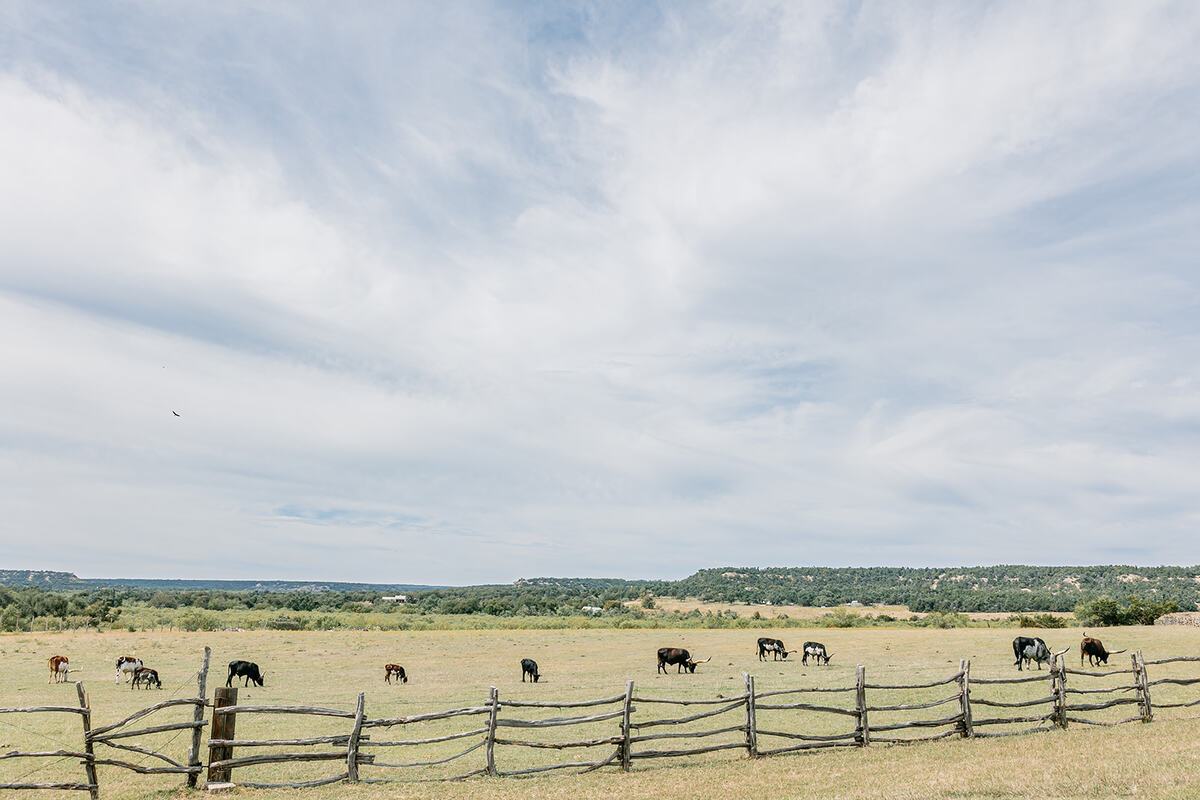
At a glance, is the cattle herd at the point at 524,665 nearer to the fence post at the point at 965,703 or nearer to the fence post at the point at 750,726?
the fence post at the point at 965,703

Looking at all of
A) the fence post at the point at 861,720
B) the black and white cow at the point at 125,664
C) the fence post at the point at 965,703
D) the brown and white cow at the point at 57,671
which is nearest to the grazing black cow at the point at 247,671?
the black and white cow at the point at 125,664

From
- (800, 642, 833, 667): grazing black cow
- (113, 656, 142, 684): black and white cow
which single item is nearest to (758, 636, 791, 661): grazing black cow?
(800, 642, 833, 667): grazing black cow

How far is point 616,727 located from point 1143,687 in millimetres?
13357

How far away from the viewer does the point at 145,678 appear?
29969mm

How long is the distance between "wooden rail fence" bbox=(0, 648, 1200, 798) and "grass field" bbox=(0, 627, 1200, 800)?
32cm

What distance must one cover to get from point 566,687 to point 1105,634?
1441 inches

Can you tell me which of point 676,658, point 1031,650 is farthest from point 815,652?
point 1031,650

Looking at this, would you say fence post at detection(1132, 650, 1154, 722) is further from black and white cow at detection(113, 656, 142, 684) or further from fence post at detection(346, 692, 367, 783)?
black and white cow at detection(113, 656, 142, 684)

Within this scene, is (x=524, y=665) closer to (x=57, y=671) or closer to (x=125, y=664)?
(x=125, y=664)

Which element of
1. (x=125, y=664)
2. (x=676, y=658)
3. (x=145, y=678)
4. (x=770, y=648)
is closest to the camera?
(x=145, y=678)

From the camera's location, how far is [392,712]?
22672 mm

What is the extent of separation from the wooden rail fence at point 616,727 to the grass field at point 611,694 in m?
0.32

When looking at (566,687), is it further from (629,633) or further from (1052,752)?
(629,633)

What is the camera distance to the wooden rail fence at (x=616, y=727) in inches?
547
